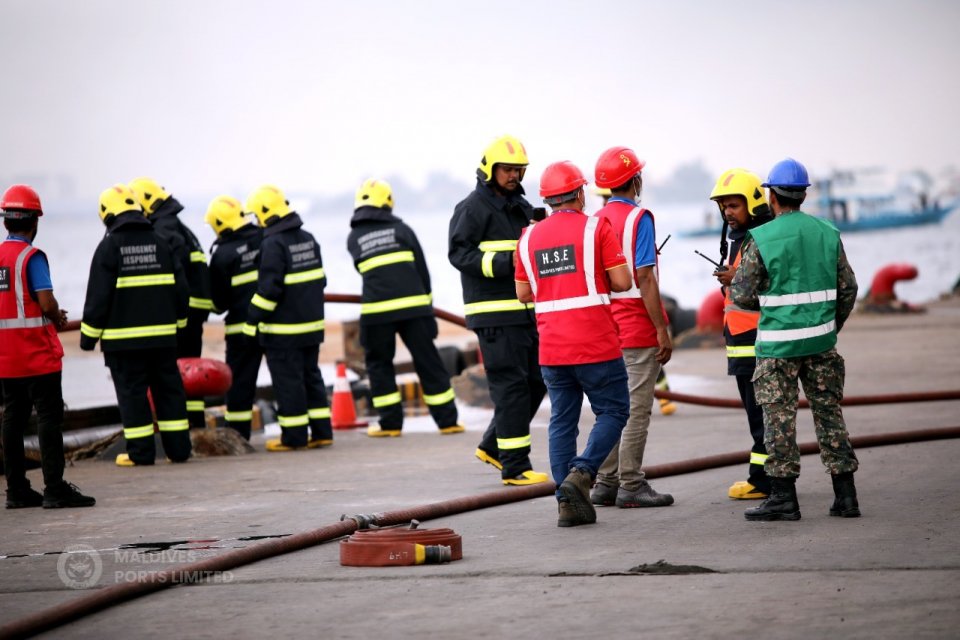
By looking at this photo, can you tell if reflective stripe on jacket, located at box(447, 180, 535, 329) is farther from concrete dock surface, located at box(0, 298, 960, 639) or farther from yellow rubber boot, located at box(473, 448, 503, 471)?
concrete dock surface, located at box(0, 298, 960, 639)

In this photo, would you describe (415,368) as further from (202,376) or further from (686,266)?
(686,266)

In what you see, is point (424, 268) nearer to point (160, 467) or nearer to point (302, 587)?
point (160, 467)

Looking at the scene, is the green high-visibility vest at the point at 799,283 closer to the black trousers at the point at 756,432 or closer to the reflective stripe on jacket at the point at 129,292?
the black trousers at the point at 756,432

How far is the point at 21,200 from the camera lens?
8.38 meters

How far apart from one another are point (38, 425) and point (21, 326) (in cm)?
62

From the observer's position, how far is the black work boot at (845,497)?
22.0 ft

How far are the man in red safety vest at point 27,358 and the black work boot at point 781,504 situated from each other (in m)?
4.12

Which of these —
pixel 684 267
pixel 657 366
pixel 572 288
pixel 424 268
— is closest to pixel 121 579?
pixel 572 288

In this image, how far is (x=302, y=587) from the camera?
5.57 meters

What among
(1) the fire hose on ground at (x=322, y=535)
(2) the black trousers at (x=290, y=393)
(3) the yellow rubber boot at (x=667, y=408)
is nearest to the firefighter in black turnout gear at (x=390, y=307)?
(2) the black trousers at (x=290, y=393)

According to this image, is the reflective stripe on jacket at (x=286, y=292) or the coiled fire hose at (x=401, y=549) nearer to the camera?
the coiled fire hose at (x=401, y=549)

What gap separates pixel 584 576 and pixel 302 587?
3.78 feet

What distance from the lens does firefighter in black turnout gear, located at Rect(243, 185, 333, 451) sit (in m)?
11.3

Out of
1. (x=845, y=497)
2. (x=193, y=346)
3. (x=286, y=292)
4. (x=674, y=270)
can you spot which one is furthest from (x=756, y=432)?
(x=674, y=270)
